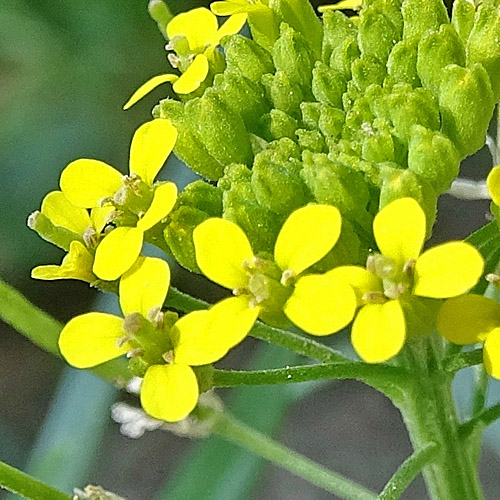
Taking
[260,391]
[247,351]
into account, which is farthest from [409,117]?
[247,351]

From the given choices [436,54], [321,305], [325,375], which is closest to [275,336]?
[325,375]

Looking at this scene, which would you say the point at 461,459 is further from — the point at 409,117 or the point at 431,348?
the point at 409,117

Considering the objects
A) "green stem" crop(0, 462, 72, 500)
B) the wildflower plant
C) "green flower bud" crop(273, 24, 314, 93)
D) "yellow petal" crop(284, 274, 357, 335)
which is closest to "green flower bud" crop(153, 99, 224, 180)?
the wildflower plant

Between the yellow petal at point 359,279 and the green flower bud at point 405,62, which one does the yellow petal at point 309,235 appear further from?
the green flower bud at point 405,62

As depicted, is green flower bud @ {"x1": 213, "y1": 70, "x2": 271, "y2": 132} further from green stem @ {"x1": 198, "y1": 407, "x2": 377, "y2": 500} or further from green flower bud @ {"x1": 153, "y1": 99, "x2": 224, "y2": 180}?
green stem @ {"x1": 198, "y1": 407, "x2": 377, "y2": 500}

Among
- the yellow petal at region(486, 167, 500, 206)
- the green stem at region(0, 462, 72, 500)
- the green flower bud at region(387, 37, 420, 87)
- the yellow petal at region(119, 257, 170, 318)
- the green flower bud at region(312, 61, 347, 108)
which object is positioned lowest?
the green stem at region(0, 462, 72, 500)

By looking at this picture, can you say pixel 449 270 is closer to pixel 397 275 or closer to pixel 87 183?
pixel 397 275
